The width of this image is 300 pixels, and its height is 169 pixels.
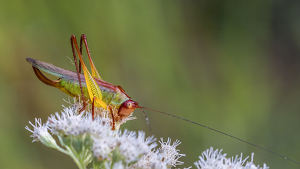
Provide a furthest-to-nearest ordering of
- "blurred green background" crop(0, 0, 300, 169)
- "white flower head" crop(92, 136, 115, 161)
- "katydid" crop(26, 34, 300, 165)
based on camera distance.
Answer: "blurred green background" crop(0, 0, 300, 169), "katydid" crop(26, 34, 300, 165), "white flower head" crop(92, 136, 115, 161)

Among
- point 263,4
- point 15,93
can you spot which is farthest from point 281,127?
point 15,93

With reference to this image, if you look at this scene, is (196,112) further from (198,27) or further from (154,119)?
(198,27)

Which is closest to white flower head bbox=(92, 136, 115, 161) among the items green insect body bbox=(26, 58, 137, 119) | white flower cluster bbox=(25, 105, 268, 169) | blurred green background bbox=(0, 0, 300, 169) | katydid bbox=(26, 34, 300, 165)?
white flower cluster bbox=(25, 105, 268, 169)

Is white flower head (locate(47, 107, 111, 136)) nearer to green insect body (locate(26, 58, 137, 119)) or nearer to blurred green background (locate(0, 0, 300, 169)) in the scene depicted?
green insect body (locate(26, 58, 137, 119))

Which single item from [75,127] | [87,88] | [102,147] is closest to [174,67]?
[87,88]

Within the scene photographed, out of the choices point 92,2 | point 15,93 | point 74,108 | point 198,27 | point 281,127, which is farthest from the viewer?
point 198,27

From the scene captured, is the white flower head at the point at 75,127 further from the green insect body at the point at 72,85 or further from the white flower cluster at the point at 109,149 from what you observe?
the green insect body at the point at 72,85

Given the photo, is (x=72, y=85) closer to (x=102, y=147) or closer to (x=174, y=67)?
(x=102, y=147)

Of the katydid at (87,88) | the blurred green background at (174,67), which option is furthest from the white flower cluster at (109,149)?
the blurred green background at (174,67)
